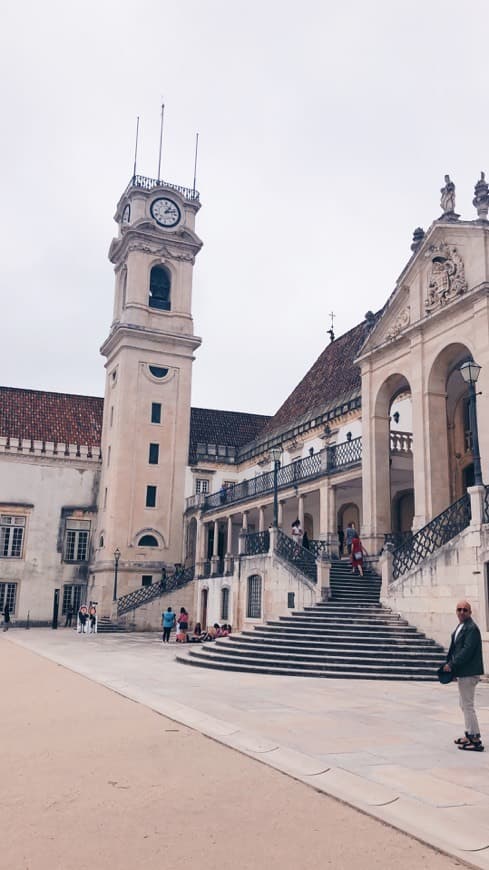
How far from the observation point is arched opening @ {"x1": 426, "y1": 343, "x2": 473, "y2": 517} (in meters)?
22.0

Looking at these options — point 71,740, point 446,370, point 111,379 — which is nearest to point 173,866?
point 71,740

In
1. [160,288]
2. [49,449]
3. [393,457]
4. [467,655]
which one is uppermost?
[160,288]

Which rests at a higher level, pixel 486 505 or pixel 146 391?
pixel 146 391

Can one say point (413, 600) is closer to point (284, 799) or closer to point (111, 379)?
point (284, 799)

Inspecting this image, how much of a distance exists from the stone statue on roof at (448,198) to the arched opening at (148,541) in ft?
88.8

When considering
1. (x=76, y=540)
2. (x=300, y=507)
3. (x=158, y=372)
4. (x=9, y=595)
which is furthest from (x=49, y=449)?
(x=300, y=507)

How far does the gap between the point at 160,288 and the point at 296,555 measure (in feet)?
88.0

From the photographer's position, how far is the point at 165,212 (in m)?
47.4

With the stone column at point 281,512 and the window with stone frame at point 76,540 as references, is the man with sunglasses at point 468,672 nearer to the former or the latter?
the stone column at point 281,512

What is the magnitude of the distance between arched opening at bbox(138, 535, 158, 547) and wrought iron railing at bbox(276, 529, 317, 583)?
1964 cm

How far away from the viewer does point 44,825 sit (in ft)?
17.8

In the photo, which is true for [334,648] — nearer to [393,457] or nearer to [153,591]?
[393,457]

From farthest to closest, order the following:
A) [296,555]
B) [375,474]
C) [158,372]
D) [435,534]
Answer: [158,372] → [296,555] → [375,474] → [435,534]

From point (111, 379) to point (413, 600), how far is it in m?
32.2
